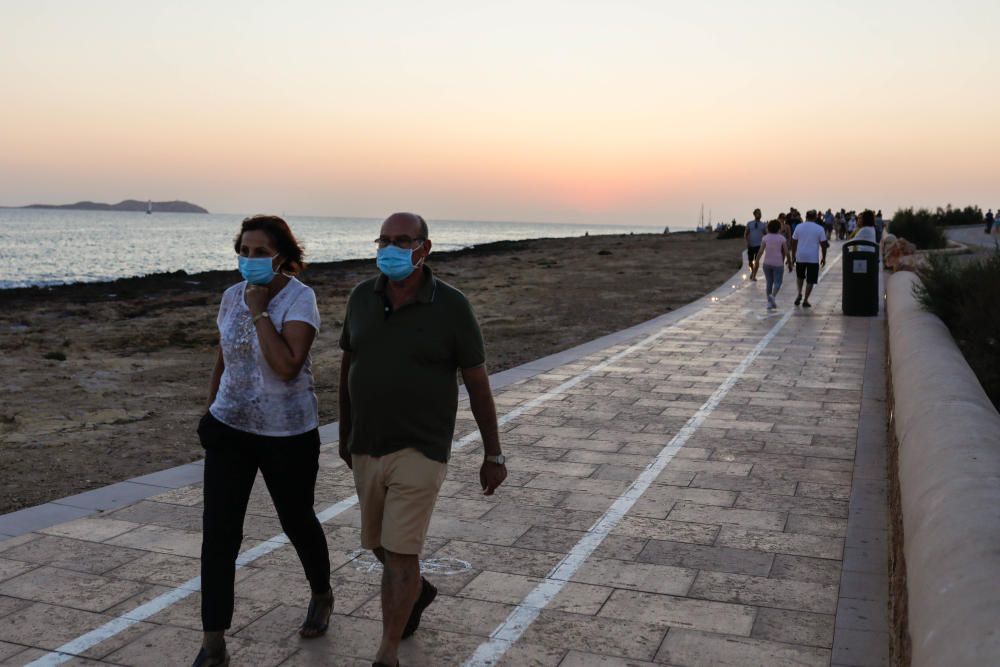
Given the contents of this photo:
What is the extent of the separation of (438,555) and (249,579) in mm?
1064

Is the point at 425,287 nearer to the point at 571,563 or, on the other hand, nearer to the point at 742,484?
the point at 571,563

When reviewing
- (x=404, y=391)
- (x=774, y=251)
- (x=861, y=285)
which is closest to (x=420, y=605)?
(x=404, y=391)

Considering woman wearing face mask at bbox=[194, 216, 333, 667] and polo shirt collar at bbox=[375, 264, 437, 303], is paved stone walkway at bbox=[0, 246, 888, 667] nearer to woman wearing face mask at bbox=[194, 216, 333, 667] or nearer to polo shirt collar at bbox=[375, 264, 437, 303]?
woman wearing face mask at bbox=[194, 216, 333, 667]

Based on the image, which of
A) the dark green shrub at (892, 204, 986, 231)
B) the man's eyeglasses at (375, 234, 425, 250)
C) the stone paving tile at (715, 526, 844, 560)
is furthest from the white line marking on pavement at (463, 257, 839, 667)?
the dark green shrub at (892, 204, 986, 231)

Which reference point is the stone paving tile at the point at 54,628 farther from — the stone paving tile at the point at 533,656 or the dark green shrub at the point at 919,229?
the dark green shrub at the point at 919,229

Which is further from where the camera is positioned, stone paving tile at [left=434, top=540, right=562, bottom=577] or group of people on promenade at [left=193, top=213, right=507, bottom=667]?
stone paving tile at [left=434, top=540, right=562, bottom=577]

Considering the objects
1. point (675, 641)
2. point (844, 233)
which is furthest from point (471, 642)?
point (844, 233)

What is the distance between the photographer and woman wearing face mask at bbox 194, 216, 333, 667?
4.20 meters

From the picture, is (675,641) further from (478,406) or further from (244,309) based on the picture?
(244,309)

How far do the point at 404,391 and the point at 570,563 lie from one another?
2.10 metres

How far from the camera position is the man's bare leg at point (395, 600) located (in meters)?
4.02

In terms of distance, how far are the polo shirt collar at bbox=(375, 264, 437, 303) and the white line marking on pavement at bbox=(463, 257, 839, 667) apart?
1611 mm

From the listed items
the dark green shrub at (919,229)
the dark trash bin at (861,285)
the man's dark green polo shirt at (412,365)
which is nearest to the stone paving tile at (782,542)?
the man's dark green polo shirt at (412,365)

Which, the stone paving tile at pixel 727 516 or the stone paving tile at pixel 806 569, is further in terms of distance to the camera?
the stone paving tile at pixel 727 516
